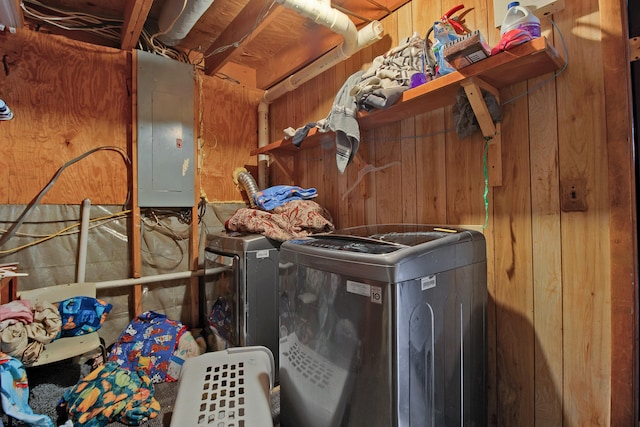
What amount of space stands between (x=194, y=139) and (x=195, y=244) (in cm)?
86

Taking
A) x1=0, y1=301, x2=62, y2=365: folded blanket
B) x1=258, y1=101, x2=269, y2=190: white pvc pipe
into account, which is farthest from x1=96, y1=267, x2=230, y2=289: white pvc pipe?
x1=258, y1=101, x2=269, y2=190: white pvc pipe

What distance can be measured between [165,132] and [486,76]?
2.18 metres

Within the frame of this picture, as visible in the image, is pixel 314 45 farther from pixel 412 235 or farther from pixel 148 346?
pixel 148 346

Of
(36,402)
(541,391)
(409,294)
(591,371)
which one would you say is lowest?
(36,402)

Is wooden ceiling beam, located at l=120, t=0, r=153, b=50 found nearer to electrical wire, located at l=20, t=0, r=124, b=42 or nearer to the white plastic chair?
electrical wire, located at l=20, t=0, r=124, b=42

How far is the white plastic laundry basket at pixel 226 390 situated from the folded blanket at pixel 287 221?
0.73 metres

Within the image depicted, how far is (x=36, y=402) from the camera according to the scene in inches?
64.6

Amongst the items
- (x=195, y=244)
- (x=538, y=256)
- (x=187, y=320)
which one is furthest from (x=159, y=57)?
(x=538, y=256)

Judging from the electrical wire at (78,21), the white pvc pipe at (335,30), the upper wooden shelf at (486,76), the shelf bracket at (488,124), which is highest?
the electrical wire at (78,21)

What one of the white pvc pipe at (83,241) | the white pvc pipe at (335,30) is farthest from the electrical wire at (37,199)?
the white pvc pipe at (335,30)

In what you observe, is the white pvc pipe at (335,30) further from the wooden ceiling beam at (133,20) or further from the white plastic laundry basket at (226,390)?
the white plastic laundry basket at (226,390)

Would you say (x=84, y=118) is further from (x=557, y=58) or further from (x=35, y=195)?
(x=557, y=58)

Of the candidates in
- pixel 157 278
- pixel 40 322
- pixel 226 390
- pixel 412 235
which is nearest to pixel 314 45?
pixel 412 235

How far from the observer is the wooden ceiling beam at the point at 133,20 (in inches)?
69.2
